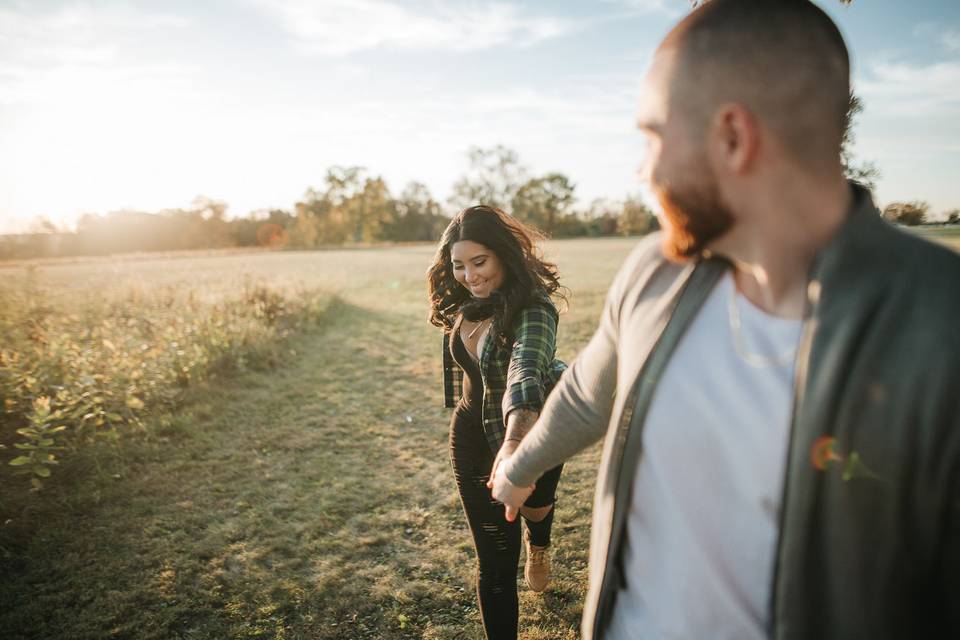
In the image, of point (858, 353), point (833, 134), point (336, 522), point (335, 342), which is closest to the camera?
point (858, 353)

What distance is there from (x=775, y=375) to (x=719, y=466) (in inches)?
9.3

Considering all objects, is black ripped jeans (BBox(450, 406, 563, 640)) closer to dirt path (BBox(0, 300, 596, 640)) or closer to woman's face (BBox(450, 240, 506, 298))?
dirt path (BBox(0, 300, 596, 640))

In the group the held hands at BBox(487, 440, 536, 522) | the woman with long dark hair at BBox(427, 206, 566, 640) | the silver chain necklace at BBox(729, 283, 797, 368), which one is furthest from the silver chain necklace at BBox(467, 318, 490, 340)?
the silver chain necklace at BBox(729, 283, 797, 368)

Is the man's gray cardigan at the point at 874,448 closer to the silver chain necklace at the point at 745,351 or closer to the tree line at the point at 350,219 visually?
the silver chain necklace at the point at 745,351

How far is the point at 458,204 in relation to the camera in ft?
273

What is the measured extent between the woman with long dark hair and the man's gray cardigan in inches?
53.6

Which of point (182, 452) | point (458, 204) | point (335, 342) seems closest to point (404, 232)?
point (458, 204)

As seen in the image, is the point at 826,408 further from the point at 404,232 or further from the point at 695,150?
the point at 404,232

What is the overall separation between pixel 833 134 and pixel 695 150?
27cm

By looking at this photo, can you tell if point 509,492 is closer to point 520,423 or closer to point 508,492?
point 508,492

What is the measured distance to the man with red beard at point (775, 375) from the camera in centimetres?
85

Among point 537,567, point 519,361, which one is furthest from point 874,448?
point 537,567

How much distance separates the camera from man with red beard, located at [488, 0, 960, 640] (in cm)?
85

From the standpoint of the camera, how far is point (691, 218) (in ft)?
3.56
